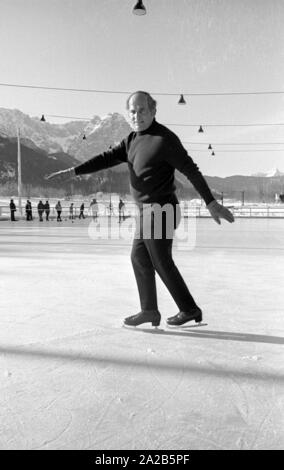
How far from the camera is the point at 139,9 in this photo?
29.6ft

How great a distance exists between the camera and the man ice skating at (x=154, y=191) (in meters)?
2.25

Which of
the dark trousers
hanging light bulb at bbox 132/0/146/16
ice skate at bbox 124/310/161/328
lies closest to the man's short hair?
the dark trousers

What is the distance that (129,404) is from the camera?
146cm

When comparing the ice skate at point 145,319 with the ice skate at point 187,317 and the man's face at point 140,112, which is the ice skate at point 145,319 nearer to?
the ice skate at point 187,317

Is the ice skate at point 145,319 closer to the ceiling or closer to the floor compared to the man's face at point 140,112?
closer to the floor

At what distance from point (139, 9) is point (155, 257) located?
317 inches

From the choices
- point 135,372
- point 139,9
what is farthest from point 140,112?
point 139,9

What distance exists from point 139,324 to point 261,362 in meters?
0.76

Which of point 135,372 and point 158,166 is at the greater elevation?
point 158,166

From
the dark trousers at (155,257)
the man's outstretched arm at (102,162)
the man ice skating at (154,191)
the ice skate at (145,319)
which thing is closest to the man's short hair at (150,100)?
the man ice skating at (154,191)

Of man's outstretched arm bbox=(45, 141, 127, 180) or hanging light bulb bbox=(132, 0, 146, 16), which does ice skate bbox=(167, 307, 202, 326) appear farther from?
hanging light bulb bbox=(132, 0, 146, 16)

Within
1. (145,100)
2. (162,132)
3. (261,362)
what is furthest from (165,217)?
(261,362)

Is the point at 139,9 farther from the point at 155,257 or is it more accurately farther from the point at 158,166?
the point at 155,257

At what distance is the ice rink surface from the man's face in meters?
1.05
